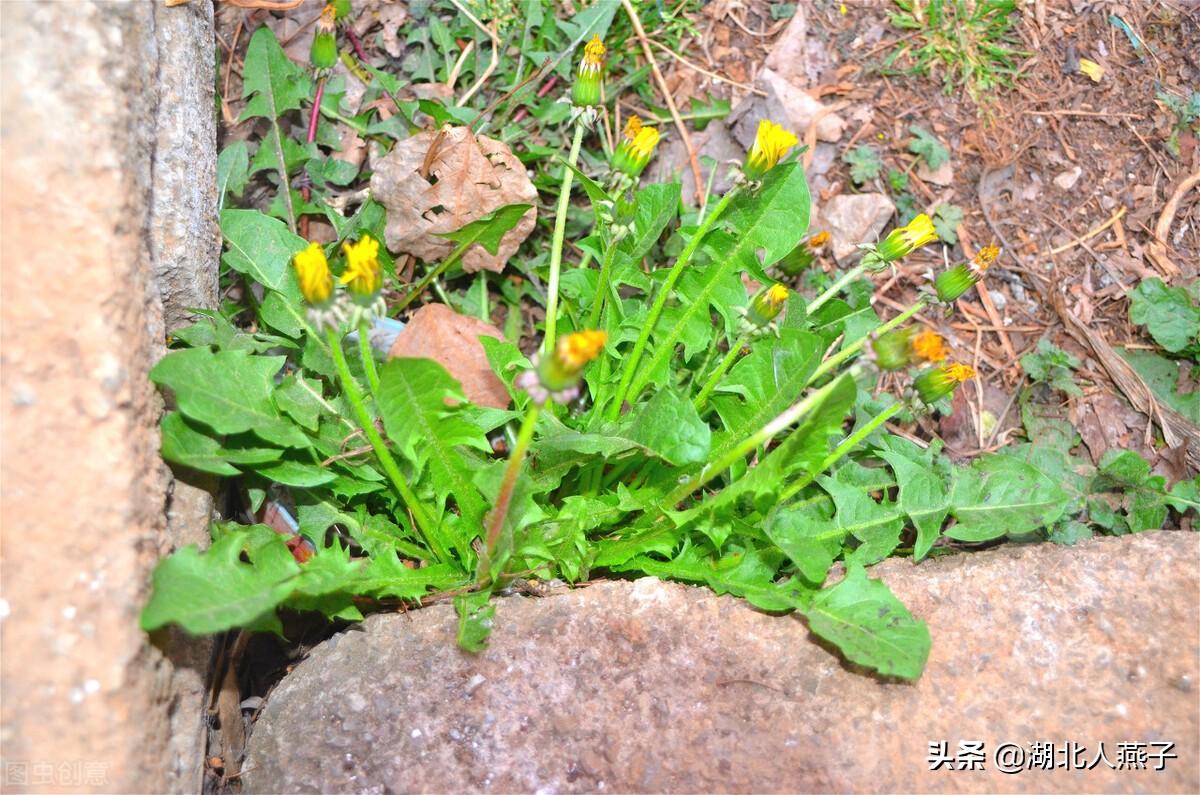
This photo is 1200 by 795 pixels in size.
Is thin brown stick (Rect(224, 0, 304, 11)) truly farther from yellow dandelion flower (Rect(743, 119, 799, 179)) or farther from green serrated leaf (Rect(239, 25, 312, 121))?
yellow dandelion flower (Rect(743, 119, 799, 179))

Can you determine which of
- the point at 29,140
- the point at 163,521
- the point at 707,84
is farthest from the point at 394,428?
the point at 707,84

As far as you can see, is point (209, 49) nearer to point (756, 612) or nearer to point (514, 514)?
point (514, 514)

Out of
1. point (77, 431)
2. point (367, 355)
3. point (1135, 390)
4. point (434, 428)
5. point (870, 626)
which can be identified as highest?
point (367, 355)

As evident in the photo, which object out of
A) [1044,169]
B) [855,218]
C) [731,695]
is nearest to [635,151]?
[855,218]

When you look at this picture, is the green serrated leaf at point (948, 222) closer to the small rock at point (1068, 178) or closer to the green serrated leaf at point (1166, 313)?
the small rock at point (1068, 178)

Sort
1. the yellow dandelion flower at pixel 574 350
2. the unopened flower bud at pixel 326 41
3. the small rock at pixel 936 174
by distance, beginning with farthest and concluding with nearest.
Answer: the small rock at pixel 936 174 < the unopened flower bud at pixel 326 41 < the yellow dandelion flower at pixel 574 350

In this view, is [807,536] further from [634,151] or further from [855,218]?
[855,218]

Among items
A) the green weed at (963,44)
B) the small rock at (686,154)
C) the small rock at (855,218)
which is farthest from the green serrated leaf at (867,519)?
the green weed at (963,44)

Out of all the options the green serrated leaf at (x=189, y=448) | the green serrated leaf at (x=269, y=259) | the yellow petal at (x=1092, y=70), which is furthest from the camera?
the yellow petal at (x=1092, y=70)
